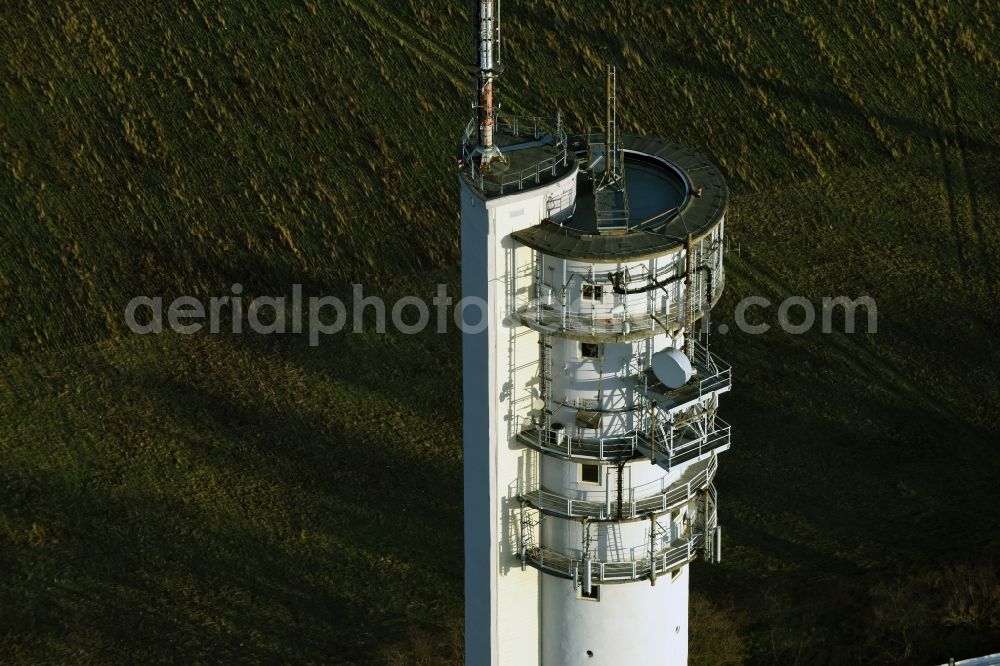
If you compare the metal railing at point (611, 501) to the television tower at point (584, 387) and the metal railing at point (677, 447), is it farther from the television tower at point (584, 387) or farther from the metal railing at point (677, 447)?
the metal railing at point (677, 447)

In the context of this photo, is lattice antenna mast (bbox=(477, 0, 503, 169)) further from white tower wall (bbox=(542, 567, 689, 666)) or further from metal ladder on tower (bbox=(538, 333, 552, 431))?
white tower wall (bbox=(542, 567, 689, 666))

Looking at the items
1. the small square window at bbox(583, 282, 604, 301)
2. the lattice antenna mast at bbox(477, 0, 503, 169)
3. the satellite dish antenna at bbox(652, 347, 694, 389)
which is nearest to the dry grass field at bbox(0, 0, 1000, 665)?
the satellite dish antenna at bbox(652, 347, 694, 389)

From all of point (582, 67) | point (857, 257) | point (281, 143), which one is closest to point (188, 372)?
point (281, 143)

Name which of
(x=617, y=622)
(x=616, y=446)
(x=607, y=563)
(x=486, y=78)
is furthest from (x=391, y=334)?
(x=486, y=78)

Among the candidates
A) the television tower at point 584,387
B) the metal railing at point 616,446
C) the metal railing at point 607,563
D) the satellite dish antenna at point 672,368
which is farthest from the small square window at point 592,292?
the metal railing at point 607,563

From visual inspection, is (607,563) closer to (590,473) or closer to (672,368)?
(590,473)

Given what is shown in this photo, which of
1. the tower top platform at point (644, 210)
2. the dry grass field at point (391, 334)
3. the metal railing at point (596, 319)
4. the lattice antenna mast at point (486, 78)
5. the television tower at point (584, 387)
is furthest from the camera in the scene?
the dry grass field at point (391, 334)
